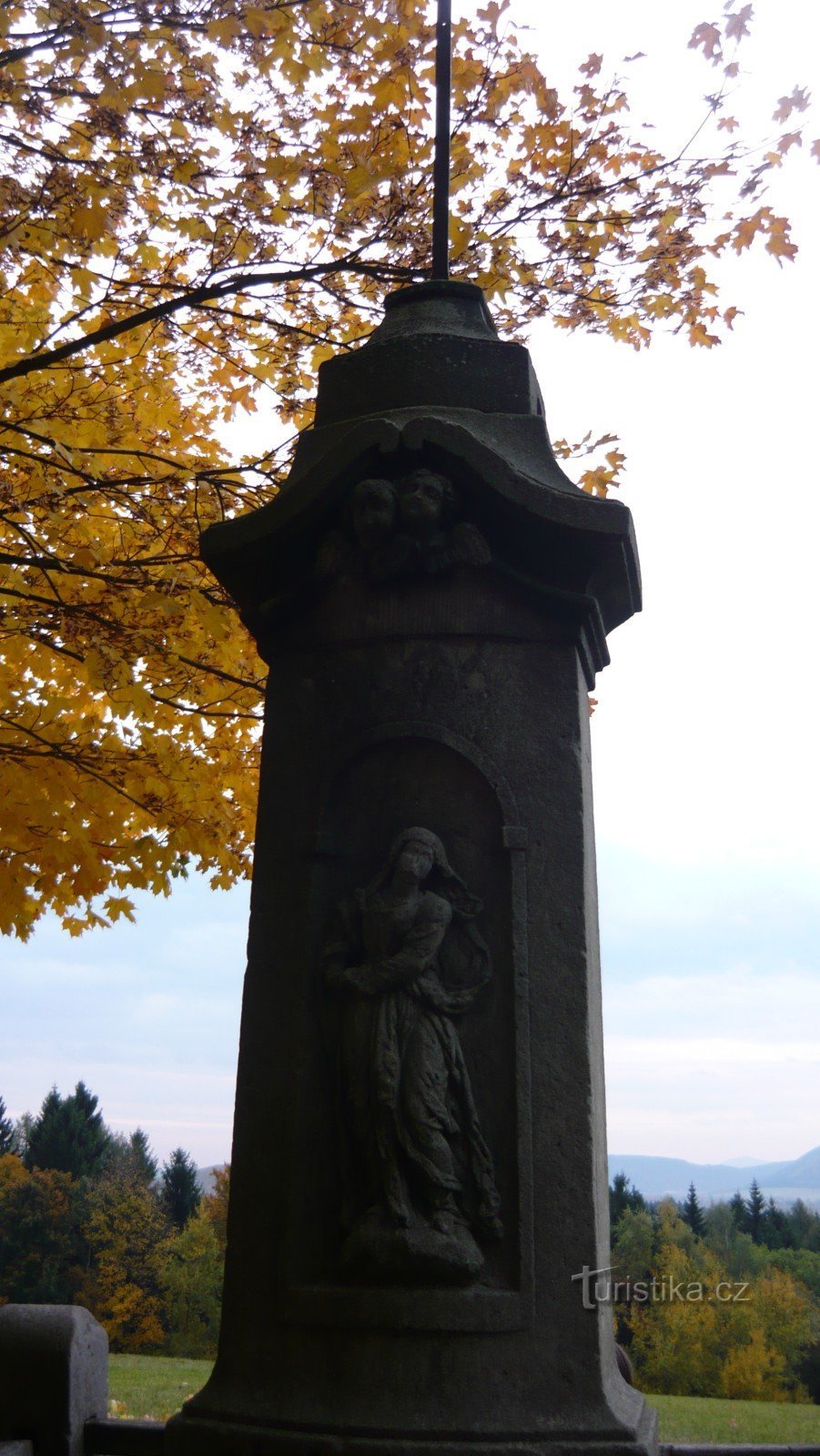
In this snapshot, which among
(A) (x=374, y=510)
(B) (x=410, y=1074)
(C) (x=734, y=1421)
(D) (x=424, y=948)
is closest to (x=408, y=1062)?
(B) (x=410, y=1074)

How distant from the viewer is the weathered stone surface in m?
3.77

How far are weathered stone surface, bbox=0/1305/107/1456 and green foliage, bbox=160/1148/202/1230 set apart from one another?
20.2 metres

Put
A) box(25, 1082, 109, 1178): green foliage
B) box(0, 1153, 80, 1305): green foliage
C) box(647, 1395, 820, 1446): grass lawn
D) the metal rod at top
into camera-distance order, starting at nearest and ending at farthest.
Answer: the metal rod at top, box(647, 1395, 820, 1446): grass lawn, box(0, 1153, 80, 1305): green foliage, box(25, 1082, 109, 1178): green foliage

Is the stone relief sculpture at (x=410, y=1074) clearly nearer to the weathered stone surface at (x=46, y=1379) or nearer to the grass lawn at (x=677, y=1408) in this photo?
the weathered stone surface at (x=46, y=1379)

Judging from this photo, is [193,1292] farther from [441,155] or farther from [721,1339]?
[441,155]

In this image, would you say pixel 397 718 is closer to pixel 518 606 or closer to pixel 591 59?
pixel 518 606

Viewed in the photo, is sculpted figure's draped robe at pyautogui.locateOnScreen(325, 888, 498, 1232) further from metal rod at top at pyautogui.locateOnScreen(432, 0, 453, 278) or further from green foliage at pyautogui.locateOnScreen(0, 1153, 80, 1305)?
green foliage at pyautogui.locateOnScreen(0, 1153, 80, 1305)

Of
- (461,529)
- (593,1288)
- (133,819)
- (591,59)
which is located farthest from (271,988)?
(591,59)

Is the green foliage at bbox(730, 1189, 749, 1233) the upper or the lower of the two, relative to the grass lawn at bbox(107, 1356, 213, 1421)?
upper

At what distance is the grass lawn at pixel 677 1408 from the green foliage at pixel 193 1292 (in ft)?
2.81

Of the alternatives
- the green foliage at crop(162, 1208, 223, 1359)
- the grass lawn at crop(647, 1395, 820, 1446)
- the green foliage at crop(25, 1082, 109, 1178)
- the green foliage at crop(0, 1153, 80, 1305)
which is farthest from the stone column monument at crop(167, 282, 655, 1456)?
the green foliage at crop(25, 1082, 109, 1178)

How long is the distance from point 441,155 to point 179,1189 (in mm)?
22774

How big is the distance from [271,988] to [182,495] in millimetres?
3281

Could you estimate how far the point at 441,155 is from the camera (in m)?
4.90
